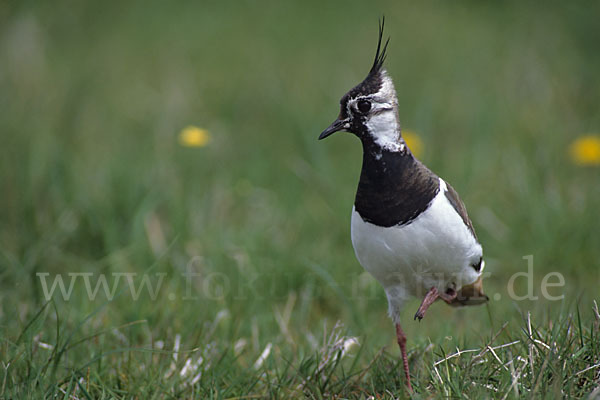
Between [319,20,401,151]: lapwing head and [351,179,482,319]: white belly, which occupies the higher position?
[319,20,401,151]: lapwing head

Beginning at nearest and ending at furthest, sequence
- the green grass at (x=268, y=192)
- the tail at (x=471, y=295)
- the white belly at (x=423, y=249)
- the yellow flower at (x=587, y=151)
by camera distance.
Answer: the white belly at (x=423, y=249), the green grass at (x=268, y=192), the tail at (x=471, y=295), the yellow flower at (x=587, y=151)

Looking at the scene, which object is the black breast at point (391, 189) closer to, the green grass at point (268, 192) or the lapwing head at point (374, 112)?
the lapwing head at point (374, 112)

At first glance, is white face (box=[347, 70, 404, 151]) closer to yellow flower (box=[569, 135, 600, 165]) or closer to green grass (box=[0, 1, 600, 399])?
green grass (box=[0, 1, 600, 399])

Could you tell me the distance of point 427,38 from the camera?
6.81 m

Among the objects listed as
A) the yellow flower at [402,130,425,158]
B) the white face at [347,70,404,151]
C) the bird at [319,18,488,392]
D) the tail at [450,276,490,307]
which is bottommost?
the tail at [450,276,490,307]

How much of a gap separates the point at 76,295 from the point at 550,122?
3910 millimetres

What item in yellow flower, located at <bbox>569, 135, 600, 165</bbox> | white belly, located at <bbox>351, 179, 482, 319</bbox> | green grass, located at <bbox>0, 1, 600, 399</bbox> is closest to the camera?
white belly, located at <bbox>351, 179, 482, 319</bbox>

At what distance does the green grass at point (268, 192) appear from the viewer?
110 inches

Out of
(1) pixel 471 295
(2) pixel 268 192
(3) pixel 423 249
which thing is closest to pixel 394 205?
(3) pixel 423 249

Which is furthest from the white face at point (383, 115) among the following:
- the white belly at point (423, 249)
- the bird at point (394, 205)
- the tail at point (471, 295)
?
the tail at point (471, 295)

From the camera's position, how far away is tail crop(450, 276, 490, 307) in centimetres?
306

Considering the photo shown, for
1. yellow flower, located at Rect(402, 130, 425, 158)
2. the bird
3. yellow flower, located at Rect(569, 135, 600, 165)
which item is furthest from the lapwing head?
yellow flower, located at Rect(569, 135, 600, 165)

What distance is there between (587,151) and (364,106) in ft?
8.89

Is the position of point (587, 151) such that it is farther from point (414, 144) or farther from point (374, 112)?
point (374, 112)
